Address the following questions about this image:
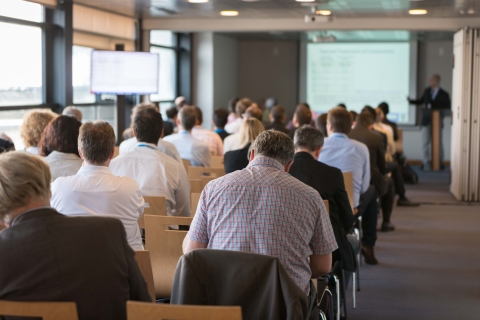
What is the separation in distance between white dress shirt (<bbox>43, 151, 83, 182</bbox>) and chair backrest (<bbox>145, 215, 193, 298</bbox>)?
38.5 inches

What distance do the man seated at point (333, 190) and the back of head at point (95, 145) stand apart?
128 centimetres

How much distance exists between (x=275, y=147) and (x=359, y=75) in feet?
43.3

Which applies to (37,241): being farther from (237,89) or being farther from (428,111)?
(237,89)

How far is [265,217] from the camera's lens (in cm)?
274

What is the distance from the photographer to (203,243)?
2.90 m

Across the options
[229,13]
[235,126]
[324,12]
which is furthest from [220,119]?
[324,12]

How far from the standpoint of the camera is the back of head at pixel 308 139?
13.9 ft

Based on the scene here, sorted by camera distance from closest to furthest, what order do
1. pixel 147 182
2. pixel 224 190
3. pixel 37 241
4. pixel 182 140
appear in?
1. pixel 37 241
2. pixel 224 190
3. pixel 147 182
4. pixel 182 140

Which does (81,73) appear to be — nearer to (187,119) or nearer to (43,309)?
(187,119)

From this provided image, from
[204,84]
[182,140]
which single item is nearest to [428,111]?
[204,84]

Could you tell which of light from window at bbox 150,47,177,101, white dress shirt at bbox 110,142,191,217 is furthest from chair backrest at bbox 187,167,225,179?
light from window at bbox 150,47,177,101

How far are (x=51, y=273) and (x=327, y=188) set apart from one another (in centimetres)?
226

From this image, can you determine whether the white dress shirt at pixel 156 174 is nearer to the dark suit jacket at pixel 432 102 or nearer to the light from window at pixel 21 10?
the light from window at pixel 21 10

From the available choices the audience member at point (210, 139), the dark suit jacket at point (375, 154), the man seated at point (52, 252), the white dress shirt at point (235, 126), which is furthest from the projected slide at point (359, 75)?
the man seated at point (52, 252)
